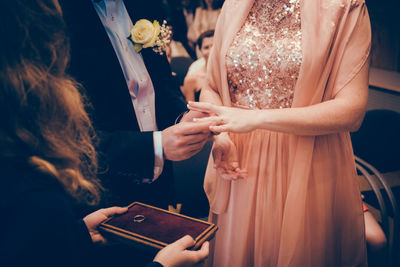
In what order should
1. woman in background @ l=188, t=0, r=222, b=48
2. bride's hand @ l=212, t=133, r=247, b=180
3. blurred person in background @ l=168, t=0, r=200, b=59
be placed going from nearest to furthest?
bride's hand @ l=212, t=133, r=247, b=180, woman in background @ l=188, t=0, r=222, b=48, blurred person in background @ l=168, t=0, r=200, b=59

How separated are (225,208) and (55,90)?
39.0 inches

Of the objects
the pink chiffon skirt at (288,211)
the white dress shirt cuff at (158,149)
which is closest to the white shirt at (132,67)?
the white dress shirt cuff at (158,149)

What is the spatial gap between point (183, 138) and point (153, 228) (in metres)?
0.39

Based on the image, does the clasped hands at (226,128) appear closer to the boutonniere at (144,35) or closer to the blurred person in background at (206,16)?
the boutonniere at (144,35)

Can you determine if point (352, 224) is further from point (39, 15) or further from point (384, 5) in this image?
point (384, 5)

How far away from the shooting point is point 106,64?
4.38ft

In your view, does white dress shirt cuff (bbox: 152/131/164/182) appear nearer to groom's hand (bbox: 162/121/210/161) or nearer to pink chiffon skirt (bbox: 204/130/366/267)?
groom's hand (bbox: 162/121/210/161)

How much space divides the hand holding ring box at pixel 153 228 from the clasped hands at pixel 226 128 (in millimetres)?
326

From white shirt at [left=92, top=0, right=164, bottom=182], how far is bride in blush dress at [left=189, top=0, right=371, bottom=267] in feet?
0.91

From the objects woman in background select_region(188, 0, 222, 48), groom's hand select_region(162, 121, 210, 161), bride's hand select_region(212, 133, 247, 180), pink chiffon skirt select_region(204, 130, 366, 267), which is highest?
woman in background select_region(188, 0, 222, 48)

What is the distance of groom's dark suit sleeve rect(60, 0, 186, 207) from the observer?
1.28m

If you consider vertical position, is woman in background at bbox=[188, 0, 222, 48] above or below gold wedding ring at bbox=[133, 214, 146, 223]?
above

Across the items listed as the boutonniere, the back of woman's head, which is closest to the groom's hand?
the boutonniere

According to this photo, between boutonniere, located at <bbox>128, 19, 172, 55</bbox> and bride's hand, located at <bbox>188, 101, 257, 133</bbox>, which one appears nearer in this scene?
bride's hand, located at <bbox>188, 101, 257, 133</bbox>
